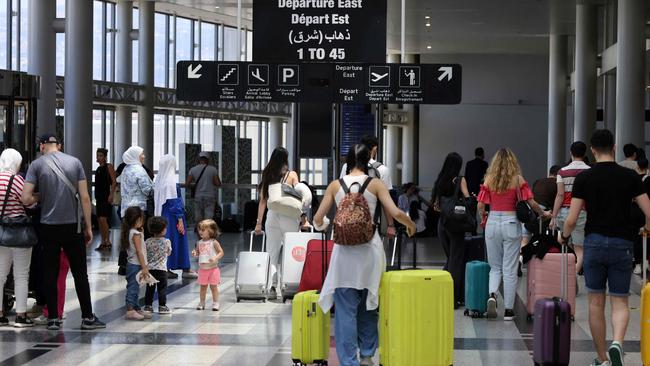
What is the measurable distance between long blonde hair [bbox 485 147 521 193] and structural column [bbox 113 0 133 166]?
72.5 ft

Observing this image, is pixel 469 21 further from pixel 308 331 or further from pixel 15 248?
pixel 308 331

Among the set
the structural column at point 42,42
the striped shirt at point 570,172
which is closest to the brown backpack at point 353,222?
the striped shirt at point 570,172

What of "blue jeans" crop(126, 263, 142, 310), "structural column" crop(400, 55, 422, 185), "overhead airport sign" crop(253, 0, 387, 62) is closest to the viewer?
"blue jeans" crop(126, 263, 142, 310)

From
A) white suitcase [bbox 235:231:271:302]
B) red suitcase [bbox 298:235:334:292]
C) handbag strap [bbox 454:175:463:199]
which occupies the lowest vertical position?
white suitcase [bbox 235:231:271:302]

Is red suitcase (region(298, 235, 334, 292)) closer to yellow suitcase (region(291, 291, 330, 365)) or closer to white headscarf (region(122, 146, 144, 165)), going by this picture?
yellow suitcase (region(291, 291, 330, 365))

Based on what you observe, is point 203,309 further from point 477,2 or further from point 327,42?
point 477,2

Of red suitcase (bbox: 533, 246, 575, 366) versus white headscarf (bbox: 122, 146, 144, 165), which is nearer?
red suitcase (bbox: 533, 246, 575, 366)

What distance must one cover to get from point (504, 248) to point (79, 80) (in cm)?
1387

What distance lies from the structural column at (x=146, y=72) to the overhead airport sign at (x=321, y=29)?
54.4 feet

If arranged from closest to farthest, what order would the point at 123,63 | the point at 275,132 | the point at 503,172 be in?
the point at 503,172
the point at 123,63
the point at 275,132

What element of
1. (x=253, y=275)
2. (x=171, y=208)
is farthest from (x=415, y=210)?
(x=253, y=275)

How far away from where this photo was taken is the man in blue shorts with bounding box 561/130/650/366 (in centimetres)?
804

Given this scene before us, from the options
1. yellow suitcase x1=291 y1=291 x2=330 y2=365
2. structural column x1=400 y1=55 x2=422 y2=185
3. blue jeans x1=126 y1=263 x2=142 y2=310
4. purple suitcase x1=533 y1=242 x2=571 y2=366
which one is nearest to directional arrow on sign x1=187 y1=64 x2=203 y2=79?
blue jeans x1=126 y1=263 x2=142 y2=310

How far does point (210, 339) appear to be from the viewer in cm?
989
